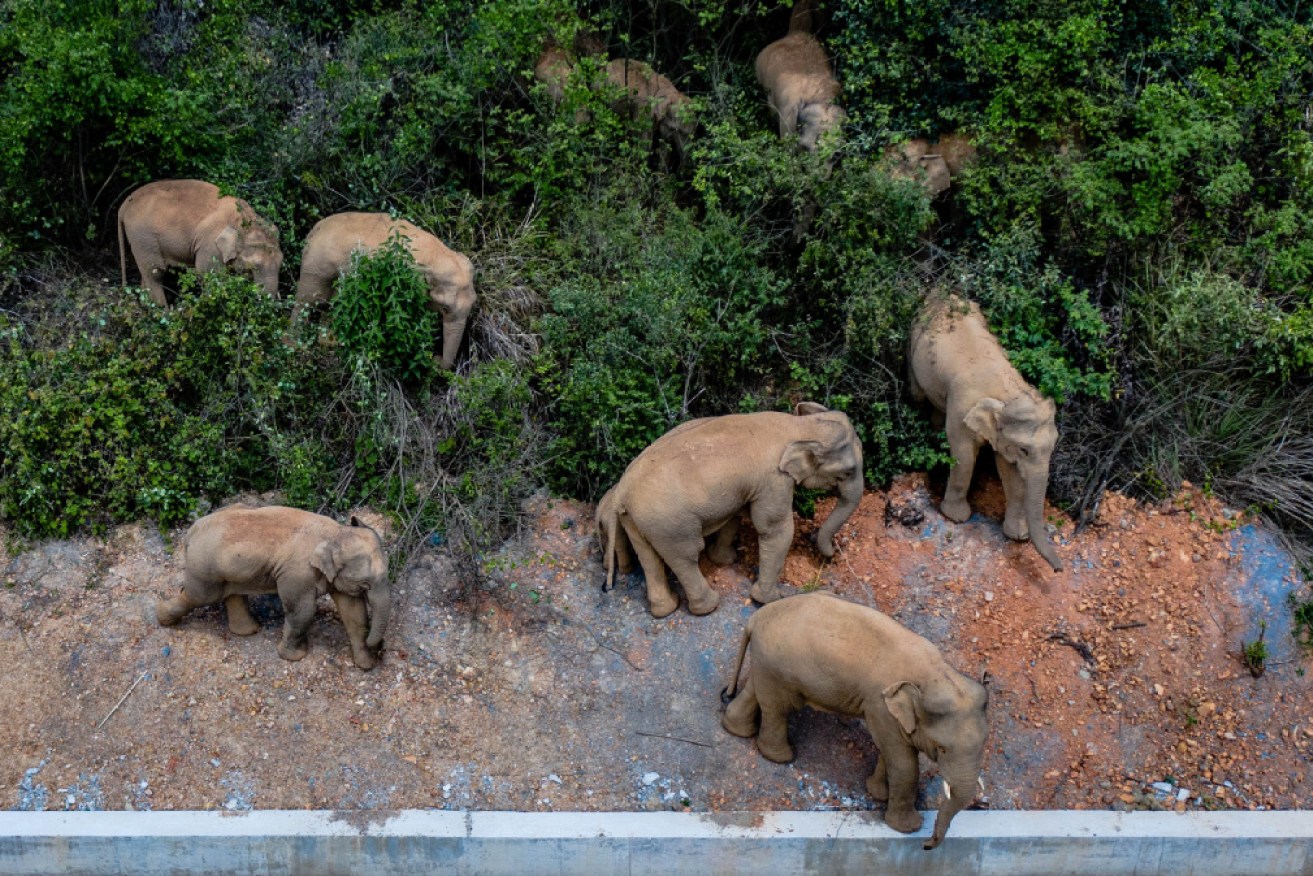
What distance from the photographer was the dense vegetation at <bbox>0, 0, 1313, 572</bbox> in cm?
958

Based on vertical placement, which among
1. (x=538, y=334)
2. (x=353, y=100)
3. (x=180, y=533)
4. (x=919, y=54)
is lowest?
(x=180, y=533)

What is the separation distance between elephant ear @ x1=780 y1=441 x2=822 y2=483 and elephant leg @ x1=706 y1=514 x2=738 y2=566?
678 millimetres

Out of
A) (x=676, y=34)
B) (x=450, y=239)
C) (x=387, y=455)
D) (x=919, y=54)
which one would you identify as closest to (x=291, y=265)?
(x=450, y=239)

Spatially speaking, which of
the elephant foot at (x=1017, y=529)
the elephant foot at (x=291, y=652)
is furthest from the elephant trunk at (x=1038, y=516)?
the elephant foot at (x=291, y=652)

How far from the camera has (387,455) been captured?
9820 millimetres

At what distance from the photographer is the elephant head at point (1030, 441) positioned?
907 cm

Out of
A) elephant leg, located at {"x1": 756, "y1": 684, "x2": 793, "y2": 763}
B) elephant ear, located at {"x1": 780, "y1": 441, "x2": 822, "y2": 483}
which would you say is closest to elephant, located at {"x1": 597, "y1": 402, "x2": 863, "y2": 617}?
elephant ear, located at {"x1": 780, "y1": 441, "x2": 822, "y2": 483}

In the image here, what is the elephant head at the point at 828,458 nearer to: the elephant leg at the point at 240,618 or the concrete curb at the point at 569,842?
the concrete curb at the point at 569,842

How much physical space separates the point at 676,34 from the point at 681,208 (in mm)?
2147

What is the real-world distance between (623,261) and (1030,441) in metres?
3.59

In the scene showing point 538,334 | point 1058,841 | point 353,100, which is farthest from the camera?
point 353,100

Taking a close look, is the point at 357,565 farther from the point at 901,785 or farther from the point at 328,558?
the point at 901,785

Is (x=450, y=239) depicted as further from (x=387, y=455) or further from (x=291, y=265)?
(x=387, y=455)

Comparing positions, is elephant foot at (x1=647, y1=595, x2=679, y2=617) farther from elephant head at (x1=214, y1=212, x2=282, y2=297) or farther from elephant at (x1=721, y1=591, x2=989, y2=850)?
elephant head at (x1=214, y1=212, x2=282, y2=297)
